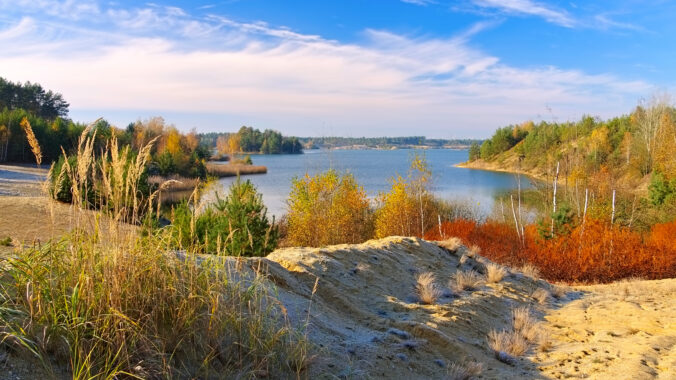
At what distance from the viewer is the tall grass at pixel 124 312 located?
3.08 meters

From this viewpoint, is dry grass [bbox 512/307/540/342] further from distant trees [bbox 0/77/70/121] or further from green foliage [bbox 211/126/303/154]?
green foliage [bbox 211/126/303/154]

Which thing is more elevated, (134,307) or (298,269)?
(134,307)

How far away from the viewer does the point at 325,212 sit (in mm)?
15000

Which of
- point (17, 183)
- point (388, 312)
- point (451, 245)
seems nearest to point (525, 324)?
point (388, 312)

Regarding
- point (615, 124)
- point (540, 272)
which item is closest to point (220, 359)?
point (540, 272)

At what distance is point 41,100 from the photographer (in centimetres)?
5609

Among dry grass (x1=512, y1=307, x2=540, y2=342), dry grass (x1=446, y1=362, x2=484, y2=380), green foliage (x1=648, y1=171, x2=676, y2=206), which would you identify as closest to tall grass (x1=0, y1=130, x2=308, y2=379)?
dry grass (x1=446, y1=362, x2=484, y2=380)

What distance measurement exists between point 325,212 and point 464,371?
10.7 meters

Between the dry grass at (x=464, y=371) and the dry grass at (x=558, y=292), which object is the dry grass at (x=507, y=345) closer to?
the dry grass at (x=464, y=371)

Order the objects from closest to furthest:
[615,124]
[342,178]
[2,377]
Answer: [2,377], [342,178], [615,124]

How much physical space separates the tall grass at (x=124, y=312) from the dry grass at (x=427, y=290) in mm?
2912

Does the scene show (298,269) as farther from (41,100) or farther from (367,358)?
(41,100)

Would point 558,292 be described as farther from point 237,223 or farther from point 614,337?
point 237,223

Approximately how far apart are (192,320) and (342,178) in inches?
514
